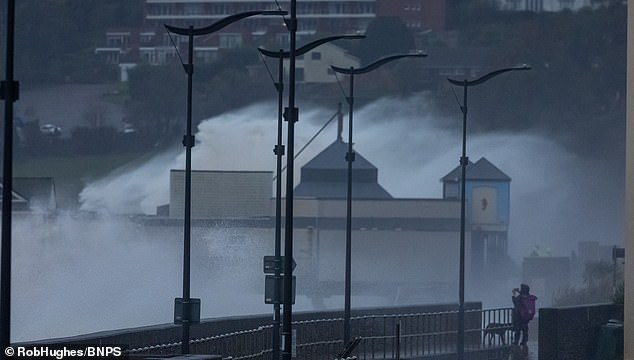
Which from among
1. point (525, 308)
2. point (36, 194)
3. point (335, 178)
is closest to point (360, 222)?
point (335, 178)

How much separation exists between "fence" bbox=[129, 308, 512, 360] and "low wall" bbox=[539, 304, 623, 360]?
3046mm

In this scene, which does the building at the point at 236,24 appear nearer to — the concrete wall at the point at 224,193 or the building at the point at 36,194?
the building at the point at 36,194

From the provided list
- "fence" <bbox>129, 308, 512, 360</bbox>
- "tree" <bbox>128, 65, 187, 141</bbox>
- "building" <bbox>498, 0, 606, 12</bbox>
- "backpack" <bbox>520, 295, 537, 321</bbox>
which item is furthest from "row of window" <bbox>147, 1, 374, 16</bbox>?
"backpack" <bbox>520, 295, 537, 321</bbox>

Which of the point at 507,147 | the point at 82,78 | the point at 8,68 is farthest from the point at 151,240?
the point at 8,68

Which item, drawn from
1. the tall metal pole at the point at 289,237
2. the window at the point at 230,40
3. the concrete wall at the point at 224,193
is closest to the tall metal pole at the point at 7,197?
the tall metal pole at the point at 289,237

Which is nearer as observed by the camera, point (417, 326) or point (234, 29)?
point (417, 326)

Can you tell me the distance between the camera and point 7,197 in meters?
19.6

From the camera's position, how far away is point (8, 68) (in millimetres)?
20219

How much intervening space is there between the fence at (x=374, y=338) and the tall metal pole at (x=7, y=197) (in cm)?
830

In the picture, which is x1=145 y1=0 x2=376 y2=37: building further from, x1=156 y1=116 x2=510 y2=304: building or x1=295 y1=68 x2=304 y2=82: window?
x1=156 y1=116 x2=510 y2=304: building

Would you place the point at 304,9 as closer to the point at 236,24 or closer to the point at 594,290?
the point at 236,24

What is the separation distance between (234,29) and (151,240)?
58.2 meters

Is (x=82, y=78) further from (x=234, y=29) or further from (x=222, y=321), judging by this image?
(x=222, y=321)

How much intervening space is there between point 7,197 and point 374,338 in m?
20.6
